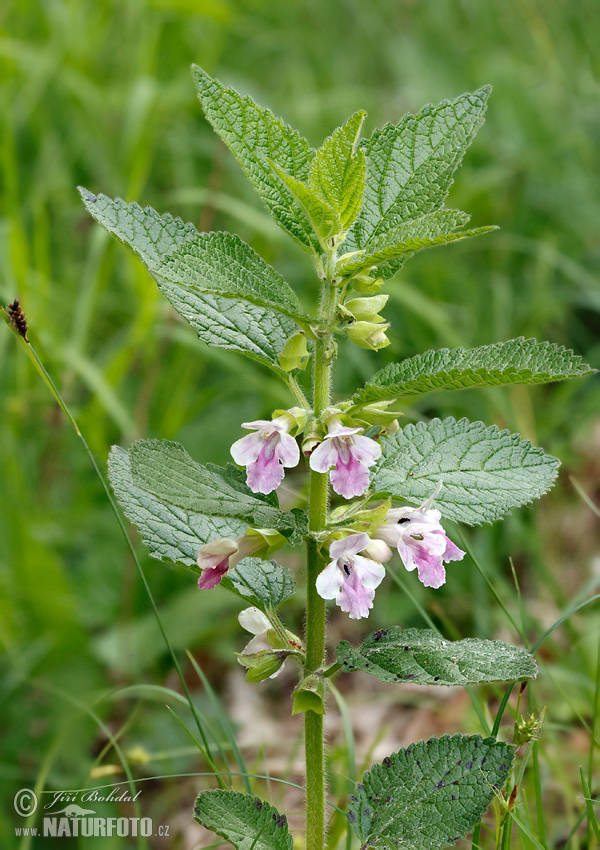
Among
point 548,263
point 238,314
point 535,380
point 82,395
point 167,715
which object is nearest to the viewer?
point 535,380

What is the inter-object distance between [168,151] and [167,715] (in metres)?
2.49

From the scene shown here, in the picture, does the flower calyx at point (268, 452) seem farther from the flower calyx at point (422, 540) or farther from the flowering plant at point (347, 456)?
the flower calyx at point (422, 540)

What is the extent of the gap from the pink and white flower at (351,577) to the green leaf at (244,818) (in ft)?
1.12

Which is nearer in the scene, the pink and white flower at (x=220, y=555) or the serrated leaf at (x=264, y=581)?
the pink and white flower at (x=220, y=555)

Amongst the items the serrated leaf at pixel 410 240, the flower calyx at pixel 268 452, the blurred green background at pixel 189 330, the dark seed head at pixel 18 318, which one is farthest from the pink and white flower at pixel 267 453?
the blurred green background at pixel 189 330

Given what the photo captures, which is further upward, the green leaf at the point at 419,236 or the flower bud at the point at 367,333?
the green leaf at the point at 419,236

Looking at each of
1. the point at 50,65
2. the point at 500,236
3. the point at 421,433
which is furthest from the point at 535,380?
the point at 50,65

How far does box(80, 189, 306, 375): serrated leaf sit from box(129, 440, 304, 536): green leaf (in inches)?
6.6

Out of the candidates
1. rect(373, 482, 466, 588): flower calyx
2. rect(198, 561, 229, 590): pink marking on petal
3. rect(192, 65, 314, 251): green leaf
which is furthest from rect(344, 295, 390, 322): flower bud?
rect(198, 561, 229, 590): pink marking on petal

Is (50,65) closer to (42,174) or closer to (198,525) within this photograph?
(42,174)

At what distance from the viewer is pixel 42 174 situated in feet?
10.7

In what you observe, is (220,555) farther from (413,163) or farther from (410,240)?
(413,163)

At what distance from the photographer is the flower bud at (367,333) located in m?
1.04

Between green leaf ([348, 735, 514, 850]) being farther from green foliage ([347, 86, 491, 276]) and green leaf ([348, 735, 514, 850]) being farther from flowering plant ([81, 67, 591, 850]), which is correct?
green foliage ([347, 86, 491, 276])
